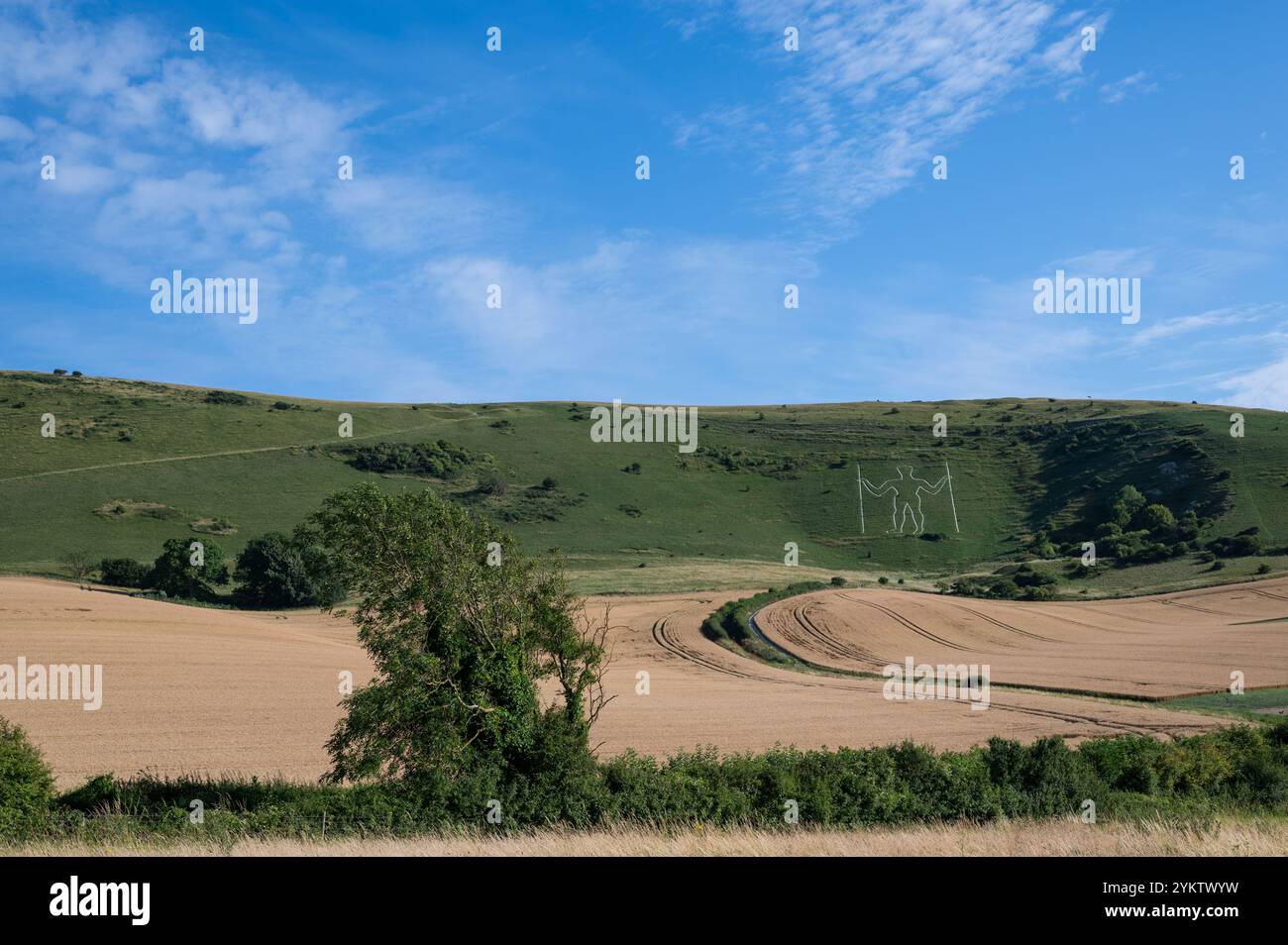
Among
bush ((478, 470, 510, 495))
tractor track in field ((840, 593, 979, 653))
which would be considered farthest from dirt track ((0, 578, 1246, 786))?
bush ((478, 470, 510, 495))

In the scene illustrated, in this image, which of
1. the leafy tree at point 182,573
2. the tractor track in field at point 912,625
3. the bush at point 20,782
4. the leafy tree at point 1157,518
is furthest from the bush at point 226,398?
the bush at point 20,782

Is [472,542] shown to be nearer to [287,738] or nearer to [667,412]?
[287,738]

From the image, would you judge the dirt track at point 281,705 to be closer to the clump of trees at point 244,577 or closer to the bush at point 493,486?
the clump of trees at point 244,577

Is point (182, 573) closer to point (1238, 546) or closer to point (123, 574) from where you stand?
point (123, 574)

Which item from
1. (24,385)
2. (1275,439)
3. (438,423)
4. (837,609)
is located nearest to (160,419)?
(24,385)

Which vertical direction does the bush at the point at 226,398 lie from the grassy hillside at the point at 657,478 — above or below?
above

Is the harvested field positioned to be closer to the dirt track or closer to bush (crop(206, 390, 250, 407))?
the dirt track

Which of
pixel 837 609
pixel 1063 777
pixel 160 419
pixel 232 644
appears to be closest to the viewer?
pixel 1063 777
